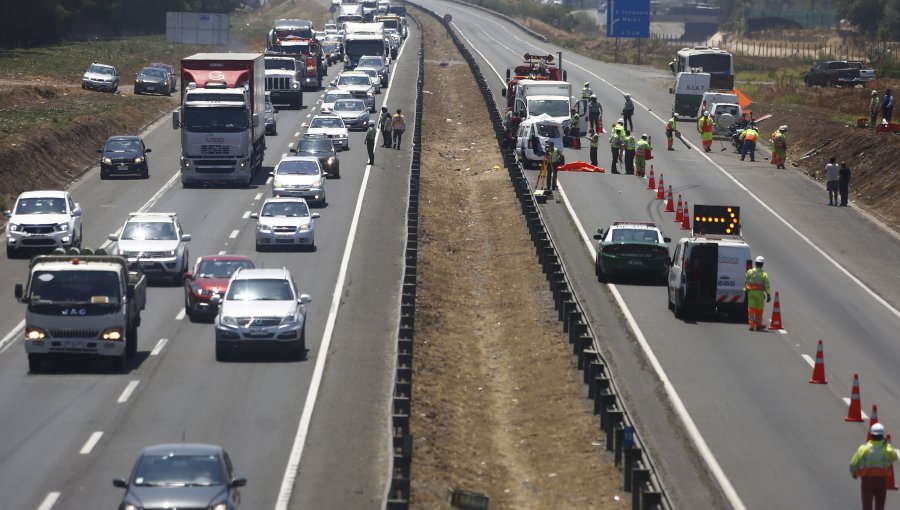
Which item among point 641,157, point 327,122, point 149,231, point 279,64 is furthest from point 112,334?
point 279,64

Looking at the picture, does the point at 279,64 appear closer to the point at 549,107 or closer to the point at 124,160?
the point at 549,107

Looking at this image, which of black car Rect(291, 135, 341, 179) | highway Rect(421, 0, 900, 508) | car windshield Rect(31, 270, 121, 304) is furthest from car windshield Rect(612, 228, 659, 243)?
black car Rect(291, 135, 341, 179)

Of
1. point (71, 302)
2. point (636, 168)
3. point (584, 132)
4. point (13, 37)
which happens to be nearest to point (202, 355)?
point (71, 302)

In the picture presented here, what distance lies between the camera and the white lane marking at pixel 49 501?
19.3 m

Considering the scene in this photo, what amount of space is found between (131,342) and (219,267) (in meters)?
4.88

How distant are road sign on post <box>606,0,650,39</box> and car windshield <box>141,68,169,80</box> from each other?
1330 inches

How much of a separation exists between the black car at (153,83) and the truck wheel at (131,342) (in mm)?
53933

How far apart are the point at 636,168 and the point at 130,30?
89629mm

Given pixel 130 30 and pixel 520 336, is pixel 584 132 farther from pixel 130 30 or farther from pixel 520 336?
pixel 130 30

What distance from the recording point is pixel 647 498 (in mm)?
18594

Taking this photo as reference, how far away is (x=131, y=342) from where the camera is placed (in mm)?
28875

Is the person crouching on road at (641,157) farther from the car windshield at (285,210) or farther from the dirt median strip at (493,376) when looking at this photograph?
the car windshield at (285,210)

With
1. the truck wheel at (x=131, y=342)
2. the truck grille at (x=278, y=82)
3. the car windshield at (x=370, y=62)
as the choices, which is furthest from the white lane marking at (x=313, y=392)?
the car windshield at (x=370, y=62)

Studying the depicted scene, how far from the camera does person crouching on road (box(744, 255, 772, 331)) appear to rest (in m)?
31.5
